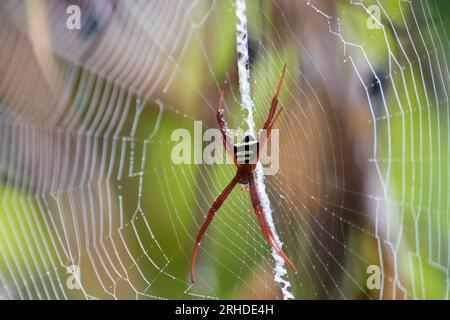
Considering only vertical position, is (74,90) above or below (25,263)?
above

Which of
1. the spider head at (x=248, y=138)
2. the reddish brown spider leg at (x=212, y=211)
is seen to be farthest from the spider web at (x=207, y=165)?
the spider head at (x=248, y=138)

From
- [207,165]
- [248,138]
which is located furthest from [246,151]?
[207,165]

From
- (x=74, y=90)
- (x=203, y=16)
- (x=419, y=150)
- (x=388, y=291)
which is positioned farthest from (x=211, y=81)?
(x=388, y=291)

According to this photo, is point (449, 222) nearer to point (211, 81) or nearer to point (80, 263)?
point (211, 81)

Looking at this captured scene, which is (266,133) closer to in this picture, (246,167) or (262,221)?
(246,167)

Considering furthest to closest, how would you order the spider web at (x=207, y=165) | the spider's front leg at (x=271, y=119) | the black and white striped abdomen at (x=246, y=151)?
1. the black and white striped abdomen at (x=246, y=151)
2. the spider's front leg at (x=271, y=119)
3. the spider web at (x=207, y=165)

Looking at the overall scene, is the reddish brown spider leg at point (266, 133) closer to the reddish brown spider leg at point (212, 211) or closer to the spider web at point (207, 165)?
the spider web at point (207, 165)
